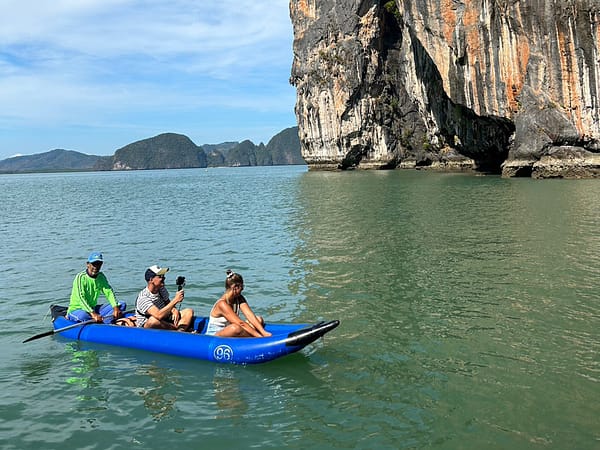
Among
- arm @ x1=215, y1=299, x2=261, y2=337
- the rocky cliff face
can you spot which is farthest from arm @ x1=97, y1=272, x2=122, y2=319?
the rocky cliff face

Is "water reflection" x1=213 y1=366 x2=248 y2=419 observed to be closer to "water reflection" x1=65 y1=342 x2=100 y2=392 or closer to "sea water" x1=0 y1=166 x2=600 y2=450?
"sea water" x1=0 y1=166 x2=600 y2=450

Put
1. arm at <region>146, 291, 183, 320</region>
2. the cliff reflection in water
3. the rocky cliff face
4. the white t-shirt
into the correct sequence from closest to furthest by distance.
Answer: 1. the cliff reflection in water
2. arm at <region>146, 291, 183, 320</region>
3. the white t-shirt
4. the rocky cliff face

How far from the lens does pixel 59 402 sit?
285 inches

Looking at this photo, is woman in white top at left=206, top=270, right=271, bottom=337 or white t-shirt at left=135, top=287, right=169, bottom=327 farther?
white t-shirt at left=135, top=287, right=169, bottom=327

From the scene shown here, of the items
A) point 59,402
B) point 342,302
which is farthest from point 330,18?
point 59,402

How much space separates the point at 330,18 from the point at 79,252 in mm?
58397

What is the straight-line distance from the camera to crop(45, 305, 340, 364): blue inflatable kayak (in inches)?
307

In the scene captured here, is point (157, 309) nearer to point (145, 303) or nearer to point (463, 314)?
point (145, 303)

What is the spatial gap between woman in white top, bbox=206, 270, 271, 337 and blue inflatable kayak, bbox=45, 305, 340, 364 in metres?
0.23

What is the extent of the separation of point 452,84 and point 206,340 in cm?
4015

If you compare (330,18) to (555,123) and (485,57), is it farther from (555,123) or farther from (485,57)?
(555,123)

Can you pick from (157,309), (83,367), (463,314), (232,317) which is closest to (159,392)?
(232,317)

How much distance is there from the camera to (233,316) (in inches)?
326

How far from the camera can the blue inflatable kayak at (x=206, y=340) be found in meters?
7.79
